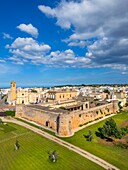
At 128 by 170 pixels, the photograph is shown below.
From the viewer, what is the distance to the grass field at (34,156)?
22.6 m

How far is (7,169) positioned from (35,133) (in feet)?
40.2

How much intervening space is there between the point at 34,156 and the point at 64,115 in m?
10.7

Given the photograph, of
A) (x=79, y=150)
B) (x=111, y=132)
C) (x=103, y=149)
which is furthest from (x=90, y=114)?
(x=79, y=150)

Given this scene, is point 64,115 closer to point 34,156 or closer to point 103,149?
point 103,149

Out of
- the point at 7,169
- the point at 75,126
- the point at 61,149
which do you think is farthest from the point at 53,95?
the point at 7,169

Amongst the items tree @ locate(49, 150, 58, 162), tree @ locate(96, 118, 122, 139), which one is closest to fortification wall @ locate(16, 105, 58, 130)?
tree @ locate(96, 118, 122, 139)

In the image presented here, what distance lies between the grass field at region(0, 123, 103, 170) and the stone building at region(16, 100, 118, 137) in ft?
15.4

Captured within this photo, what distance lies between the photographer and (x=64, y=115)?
34.3 m

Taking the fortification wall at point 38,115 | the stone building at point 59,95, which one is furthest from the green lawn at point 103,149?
the stone building at point 59,95

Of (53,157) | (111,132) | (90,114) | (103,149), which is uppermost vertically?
(90,114)

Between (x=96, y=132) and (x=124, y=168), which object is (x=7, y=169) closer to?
(x=124, y=168)

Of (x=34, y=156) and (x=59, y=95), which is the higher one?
(x=59, y=95)

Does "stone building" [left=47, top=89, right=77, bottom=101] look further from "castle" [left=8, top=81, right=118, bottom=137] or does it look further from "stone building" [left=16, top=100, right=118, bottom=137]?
"stone building" [left=16, top=100, right=118, bottom=137]

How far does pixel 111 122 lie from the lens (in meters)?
33.6
